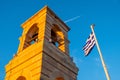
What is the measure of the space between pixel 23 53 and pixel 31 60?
181 centimetres

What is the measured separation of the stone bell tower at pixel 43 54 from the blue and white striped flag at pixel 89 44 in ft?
9.58

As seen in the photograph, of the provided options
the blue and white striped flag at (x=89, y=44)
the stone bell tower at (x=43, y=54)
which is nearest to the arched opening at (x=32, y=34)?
the stone bell tower at (x=43, y=54)

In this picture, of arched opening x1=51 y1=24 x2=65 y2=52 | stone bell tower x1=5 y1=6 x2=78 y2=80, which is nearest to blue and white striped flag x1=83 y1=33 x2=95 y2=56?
stone bell tower x1=5 y1=6 x2=78 y2=80

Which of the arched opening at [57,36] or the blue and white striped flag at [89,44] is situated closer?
the blue and white striped flag at [89,44]

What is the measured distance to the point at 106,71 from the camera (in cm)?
1223

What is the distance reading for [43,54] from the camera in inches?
628

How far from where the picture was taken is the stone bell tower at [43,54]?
51.8 feet

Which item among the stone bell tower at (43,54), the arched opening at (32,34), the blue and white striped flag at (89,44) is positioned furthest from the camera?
the arched opening at (32,34)

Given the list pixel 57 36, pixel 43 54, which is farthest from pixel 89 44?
pixel 57 36

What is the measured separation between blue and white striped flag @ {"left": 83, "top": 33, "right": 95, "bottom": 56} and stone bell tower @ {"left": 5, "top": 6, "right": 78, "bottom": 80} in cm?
292

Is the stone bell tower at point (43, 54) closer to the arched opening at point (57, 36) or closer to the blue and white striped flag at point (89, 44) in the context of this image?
the arched opening at point (57, 36)

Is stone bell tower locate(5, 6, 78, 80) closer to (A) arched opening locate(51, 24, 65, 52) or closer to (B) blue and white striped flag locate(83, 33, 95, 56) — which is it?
(A) arched opening locate(51, 24, 65, 52)

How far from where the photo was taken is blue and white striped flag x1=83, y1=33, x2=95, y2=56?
14812 mm

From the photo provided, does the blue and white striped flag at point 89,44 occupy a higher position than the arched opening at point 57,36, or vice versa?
the arched opening at point 57,36
